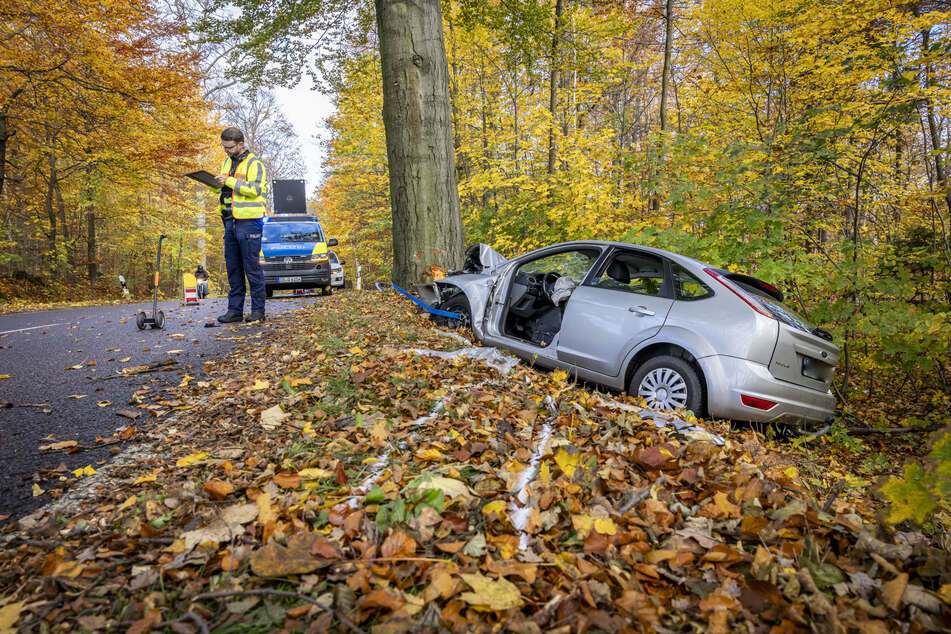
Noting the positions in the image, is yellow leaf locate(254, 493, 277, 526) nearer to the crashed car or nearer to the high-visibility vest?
the crashed car

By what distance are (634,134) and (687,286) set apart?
1845 cm

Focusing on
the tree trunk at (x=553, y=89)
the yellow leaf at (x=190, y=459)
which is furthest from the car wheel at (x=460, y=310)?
the tree trunk at (x=553, y=89)

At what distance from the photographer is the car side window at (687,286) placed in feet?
13.0

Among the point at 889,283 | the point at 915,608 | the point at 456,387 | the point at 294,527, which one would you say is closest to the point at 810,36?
the point at 889,283

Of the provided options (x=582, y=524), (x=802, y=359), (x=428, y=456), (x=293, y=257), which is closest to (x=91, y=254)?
(x=293, y=257)

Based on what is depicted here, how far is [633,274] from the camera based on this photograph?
474 cm

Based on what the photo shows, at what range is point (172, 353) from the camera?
16.6 ft

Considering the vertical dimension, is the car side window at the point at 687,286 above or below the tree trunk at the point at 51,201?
below

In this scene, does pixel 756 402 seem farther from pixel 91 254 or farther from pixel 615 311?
pixel 91 254

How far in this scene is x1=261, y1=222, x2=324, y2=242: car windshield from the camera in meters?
12.5

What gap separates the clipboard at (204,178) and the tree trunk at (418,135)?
257cm

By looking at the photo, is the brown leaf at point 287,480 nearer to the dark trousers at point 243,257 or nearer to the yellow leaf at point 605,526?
the yellow leaf at point 605,526

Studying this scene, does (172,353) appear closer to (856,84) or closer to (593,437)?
(593,437)

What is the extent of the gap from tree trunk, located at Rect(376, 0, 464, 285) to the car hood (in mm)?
5756
